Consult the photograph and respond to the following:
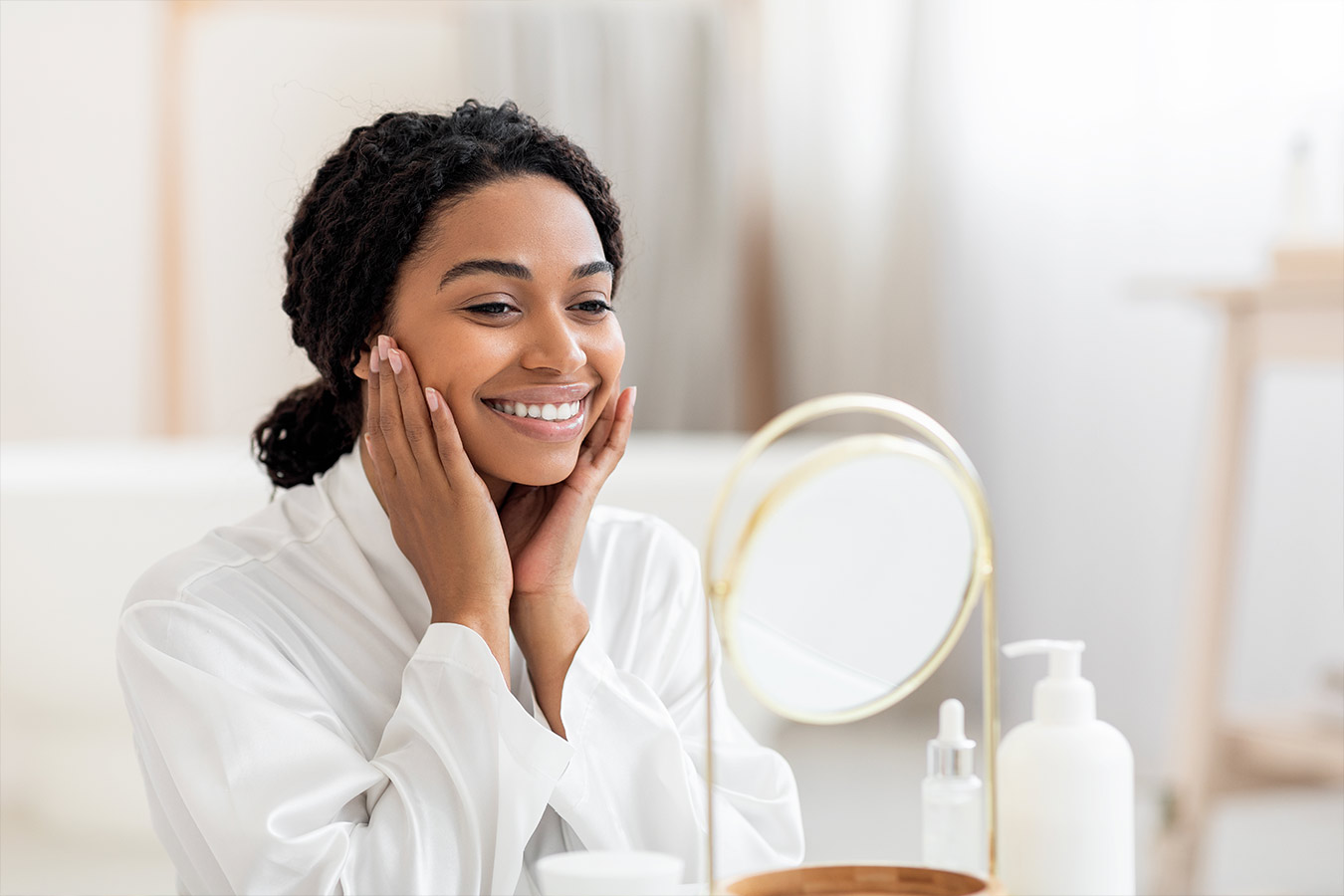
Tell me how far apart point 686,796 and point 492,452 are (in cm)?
27

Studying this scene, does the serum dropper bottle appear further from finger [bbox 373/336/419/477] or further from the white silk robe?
finger [bbox 373/336/419/477]

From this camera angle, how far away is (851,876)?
2.37 feet

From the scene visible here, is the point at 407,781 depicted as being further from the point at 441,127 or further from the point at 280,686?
the point at 441,127

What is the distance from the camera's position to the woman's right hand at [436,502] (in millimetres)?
920

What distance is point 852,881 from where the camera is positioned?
722 millimetres

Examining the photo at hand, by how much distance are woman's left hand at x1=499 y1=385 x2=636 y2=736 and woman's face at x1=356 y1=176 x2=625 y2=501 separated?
30 mm

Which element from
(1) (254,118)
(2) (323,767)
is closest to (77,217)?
(1) (254,118)

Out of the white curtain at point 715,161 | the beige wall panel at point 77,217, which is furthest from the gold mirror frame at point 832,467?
the beige wall panel at point 77,217

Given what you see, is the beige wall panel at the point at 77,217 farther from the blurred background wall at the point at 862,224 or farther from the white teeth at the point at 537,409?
the white teeth at the point at 537,409

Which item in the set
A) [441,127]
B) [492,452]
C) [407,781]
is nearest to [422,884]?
[407,781]

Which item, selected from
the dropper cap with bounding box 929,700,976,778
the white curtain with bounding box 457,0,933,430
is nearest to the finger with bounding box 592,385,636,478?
the dropper cap with bounding box 929,700,976,778

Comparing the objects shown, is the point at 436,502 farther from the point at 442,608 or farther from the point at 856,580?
the point at 856,580

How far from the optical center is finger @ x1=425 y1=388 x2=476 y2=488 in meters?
0.94

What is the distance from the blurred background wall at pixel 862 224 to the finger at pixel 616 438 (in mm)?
1152
